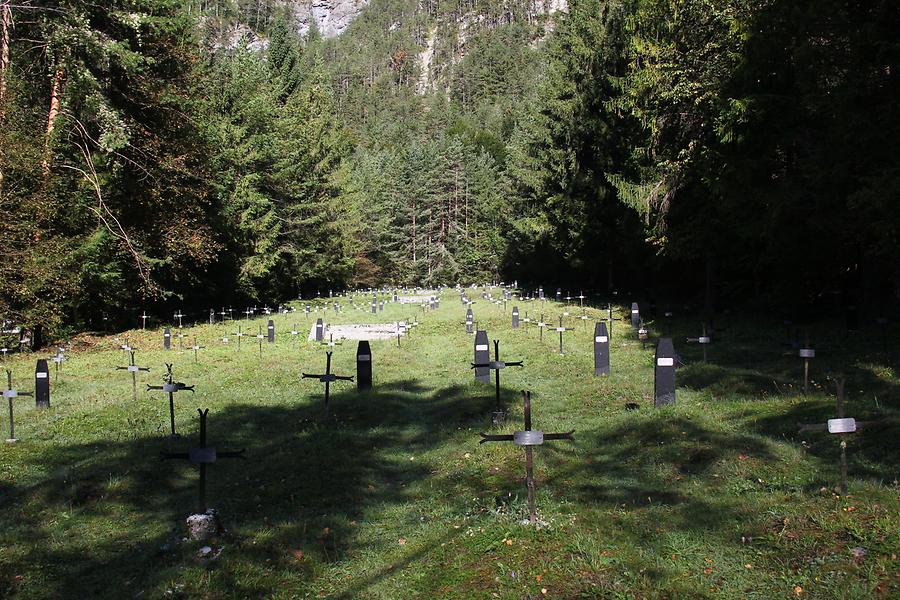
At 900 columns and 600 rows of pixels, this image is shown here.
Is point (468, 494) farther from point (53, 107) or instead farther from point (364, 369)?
point (53, 107)

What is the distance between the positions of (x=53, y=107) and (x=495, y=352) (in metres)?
19.5

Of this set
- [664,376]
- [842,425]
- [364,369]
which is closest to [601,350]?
[664,376]

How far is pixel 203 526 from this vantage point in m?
6.62

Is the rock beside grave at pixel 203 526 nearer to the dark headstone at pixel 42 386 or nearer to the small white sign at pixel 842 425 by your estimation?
the small white sign at pixel 842 425

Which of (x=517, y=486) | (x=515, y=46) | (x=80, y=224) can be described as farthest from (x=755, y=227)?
(x=515, y=46)

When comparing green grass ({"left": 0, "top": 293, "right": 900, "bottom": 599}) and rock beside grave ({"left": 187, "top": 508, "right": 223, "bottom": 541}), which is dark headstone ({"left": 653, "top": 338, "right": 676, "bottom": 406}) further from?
rock beside grave ({"left": 187, "top": 508, "right": 223, "bottom": 541})

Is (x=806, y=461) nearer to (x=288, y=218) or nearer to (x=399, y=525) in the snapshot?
(x=399, y=525)

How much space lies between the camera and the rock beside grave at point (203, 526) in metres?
6.58

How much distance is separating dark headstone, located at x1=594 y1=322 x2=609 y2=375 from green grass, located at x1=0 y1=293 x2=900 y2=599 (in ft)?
1.65

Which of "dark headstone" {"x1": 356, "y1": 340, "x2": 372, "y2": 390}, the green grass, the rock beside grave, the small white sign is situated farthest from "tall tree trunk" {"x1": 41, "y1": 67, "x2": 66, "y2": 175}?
the small white sign

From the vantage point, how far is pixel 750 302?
27.5 meters

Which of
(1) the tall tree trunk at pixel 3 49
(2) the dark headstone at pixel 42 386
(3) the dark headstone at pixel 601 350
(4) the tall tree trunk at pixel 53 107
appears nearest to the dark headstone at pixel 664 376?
(3) the dark headstone at pixel 601 350

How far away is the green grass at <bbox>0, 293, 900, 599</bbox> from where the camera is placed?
18.3 feet

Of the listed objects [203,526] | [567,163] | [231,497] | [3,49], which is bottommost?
[231,497]
